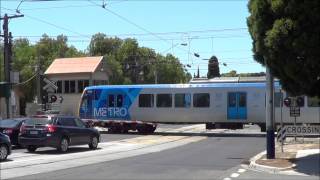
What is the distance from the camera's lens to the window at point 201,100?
134ft

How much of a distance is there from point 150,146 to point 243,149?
5.06 meters

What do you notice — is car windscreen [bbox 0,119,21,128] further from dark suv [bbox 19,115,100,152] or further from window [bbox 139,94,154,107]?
window [bbox 139,94,154,107]

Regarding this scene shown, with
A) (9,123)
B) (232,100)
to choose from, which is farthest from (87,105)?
(9,123)

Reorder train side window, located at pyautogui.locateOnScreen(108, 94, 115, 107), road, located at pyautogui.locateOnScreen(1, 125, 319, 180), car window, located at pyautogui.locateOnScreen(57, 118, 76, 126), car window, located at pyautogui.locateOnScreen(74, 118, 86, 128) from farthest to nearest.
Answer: train side window, located at pyautogui.locateOnScreen(108, 94, 115, 107)
car window, located at pyautogui.locateOnScreen(74, 118, 86, 128)
car window, located at pyautogui.locateOnScreen(57, 118, 76, 126)
road, located at pyautogui.locateOnScreen(1, 125, 319, 180)

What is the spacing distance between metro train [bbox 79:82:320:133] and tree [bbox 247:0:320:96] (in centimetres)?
1909

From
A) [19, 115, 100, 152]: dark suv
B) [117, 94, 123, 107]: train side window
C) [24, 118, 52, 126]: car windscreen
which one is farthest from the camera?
[117, 94, 123, 107]: train side window

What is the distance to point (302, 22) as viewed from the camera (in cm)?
1770

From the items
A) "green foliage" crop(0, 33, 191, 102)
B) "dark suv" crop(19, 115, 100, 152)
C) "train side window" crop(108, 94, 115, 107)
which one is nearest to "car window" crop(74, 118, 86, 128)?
"dark suv" crop(19, 115, 100, 152)

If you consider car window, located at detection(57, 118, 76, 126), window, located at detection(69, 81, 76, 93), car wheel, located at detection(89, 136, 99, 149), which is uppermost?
window, located at detection(69, 81, 76, 93)

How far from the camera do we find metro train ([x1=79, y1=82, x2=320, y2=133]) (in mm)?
39219

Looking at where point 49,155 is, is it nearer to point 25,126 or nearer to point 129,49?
point 25,126

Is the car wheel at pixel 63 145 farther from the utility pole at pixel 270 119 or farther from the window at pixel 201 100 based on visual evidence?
the window at pixel 201 100

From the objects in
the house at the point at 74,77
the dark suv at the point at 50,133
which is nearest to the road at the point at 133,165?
the dark suv at the point at 50,133

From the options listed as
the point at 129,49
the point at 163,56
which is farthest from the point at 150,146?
the point at 163,56
